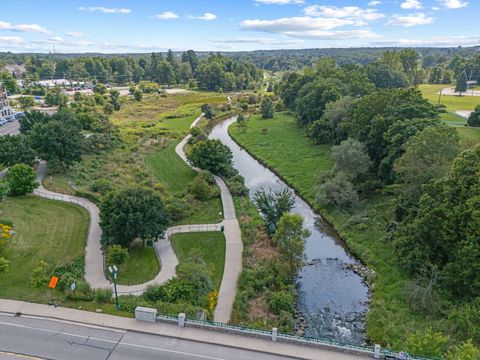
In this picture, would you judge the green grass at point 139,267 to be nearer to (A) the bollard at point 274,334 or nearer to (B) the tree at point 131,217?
(B) the tree at point 131,217

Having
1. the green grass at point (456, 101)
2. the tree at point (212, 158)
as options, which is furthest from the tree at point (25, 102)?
the green grass at point (456, 101)

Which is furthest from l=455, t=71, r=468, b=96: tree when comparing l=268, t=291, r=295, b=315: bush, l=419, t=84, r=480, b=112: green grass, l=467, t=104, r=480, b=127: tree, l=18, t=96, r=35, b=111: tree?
l=18, t=96, r=35, b=111: tree

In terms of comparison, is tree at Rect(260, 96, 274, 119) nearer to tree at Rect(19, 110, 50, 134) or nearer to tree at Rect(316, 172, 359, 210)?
tree at Rect(19, 110, 50, 134)

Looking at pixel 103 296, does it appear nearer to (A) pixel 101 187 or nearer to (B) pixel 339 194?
(A) pixel 101 187

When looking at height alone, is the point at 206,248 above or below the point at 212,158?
below

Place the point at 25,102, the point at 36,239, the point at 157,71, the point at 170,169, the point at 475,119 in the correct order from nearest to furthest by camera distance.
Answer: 1. the point at 36,239
2. the point at 170,169
3. the point at 475,119
4. the point at 25,102
5. the point at 157,71

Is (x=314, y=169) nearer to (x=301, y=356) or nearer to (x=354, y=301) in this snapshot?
(x=354, y=301)

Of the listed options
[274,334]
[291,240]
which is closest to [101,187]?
[291,240]
